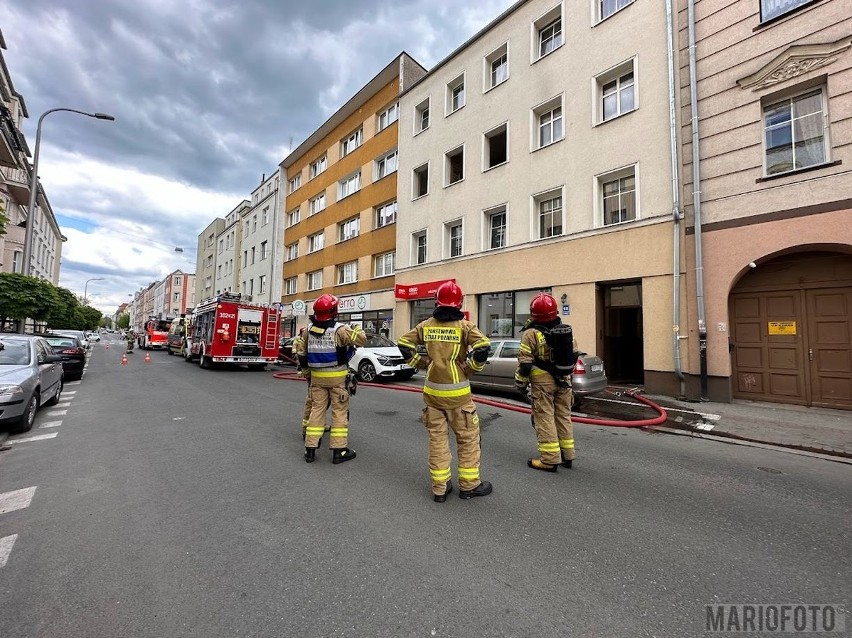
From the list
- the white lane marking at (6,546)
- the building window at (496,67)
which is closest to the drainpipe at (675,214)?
the building window at (496,67)

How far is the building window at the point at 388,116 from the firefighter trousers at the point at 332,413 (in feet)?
63.6

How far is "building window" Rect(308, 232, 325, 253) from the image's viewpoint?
83.4 feet

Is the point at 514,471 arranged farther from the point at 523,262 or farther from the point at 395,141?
the point at 395,141

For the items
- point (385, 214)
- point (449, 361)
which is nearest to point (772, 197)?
point (449, 361)

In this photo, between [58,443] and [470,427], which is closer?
[470,427]

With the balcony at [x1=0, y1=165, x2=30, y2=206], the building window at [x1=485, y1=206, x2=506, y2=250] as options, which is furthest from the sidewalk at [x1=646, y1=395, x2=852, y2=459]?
the balcony at [x1=0, y1=165, x2=30, y2=206]

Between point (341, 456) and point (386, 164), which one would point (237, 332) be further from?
point (341, 456)

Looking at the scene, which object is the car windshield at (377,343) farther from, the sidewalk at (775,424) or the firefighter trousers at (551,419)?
the firefighter trousers at (551,419)

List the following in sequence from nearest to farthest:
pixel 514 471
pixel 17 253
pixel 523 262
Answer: pixel 514 471, pixel 523 262, pixel 17 253

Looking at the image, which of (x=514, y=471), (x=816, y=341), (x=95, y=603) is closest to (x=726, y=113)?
(x=816, y=341)

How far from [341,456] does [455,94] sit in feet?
57.6

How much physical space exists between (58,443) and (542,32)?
58.1 feet

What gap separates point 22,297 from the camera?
597 inches

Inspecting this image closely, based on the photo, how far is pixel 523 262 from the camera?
1349cm
